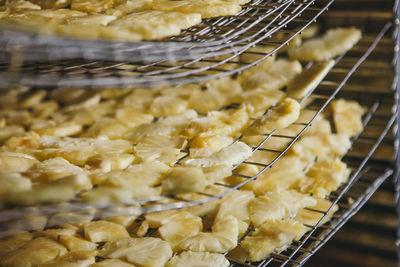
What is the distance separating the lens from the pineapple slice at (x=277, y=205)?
1.13 meters

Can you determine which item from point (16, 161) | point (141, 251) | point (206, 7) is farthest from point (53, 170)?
point (206, 7)

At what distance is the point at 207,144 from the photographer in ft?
3.64

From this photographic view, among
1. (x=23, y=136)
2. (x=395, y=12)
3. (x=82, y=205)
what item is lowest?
(x=23, y=136)

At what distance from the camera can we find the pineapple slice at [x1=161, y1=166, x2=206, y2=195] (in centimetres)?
86

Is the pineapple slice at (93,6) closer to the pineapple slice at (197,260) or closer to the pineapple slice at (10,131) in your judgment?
the pineapple slice at (10,131)

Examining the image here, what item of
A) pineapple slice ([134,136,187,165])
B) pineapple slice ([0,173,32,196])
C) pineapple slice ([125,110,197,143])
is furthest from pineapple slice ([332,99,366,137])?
pineapple slice ([0,173,32,196])

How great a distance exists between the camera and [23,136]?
1.28m

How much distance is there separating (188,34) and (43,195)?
50 centimetres

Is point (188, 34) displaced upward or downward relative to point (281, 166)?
upward

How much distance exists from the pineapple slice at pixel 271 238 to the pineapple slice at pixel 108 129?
480 millimetres

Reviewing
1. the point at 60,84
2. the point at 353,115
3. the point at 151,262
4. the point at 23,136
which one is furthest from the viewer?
the point at 353,115

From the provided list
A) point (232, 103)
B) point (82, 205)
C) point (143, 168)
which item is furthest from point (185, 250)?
point (232, 103)

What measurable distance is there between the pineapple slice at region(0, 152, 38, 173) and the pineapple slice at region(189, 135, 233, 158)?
39 centimetres

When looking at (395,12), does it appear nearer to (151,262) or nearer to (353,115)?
(353,115)
